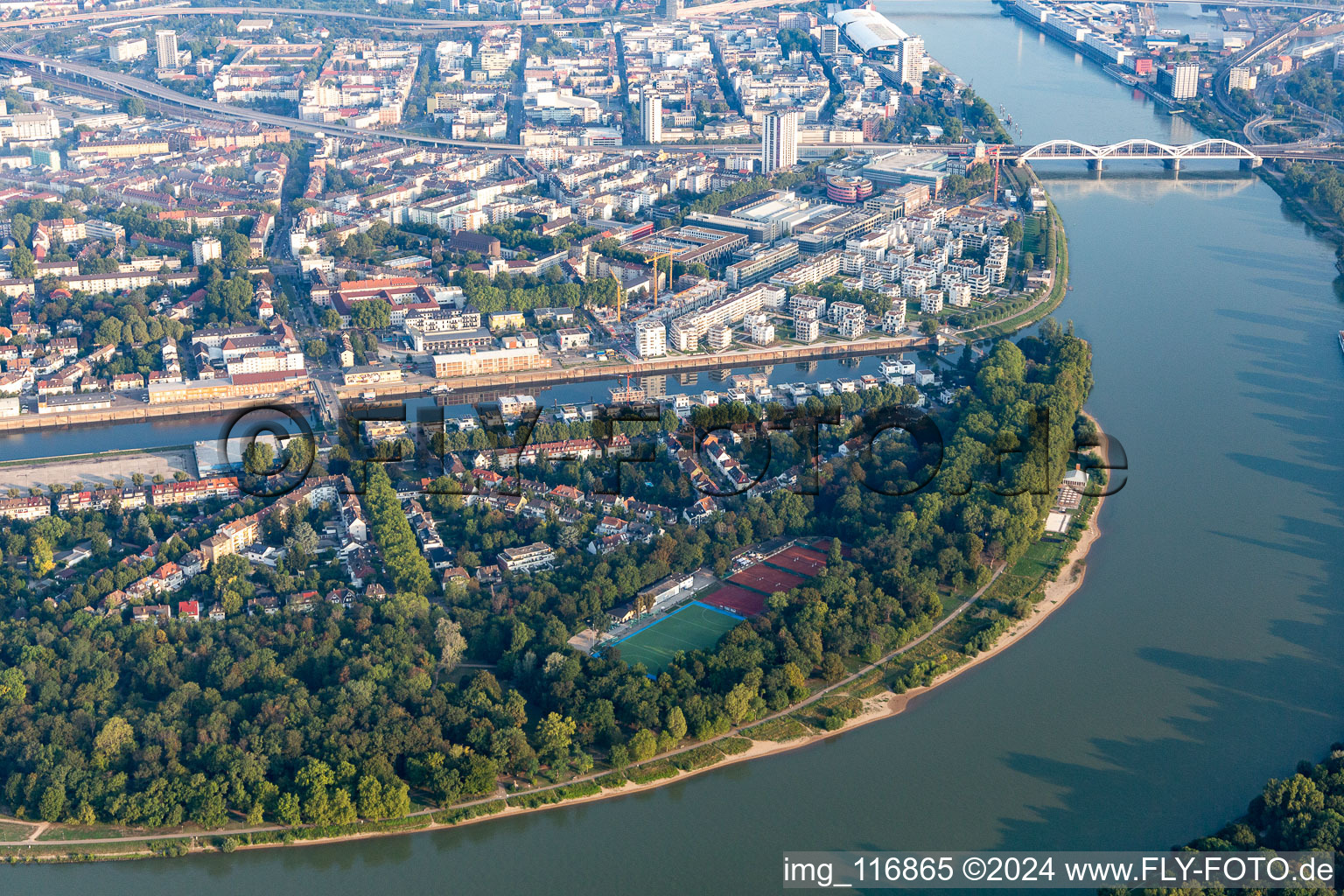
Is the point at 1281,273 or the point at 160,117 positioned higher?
the point at 160,117

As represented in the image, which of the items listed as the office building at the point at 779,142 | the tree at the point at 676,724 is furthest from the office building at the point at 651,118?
the tree at the point at 676,724

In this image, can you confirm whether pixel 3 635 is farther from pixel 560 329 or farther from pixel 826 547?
pixel 560 329

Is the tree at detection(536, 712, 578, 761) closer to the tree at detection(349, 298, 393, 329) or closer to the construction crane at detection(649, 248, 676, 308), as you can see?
the tree at detection(349, 298, 393, 329)

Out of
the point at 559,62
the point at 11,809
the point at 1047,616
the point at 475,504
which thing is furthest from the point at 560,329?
the point at 559,62

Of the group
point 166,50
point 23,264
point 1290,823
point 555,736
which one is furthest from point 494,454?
point 166,50

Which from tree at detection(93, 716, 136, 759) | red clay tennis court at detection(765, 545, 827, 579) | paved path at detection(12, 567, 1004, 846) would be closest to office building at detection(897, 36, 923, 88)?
red clay tennis court at detection(765, 545, 827, 579)

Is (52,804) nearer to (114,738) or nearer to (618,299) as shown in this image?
(114,738)
